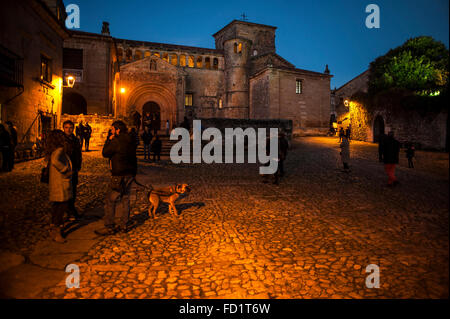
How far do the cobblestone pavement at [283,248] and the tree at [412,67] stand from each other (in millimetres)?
21237

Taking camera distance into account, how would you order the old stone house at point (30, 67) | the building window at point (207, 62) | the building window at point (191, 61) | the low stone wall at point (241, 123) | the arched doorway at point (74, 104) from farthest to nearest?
1. the building window at point (207, 62)
2. the building window at point (191, 61)
3. the arched doorway at point (74, 104)
4. the low stone wall at point (241, 123)
5. the old stone house at point (30, 67)

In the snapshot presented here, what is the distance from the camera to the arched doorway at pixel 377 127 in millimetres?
23594

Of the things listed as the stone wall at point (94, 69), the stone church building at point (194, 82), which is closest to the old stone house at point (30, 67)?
the stone wall at point (94, 69)

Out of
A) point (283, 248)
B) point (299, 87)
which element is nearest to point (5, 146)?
point (283, 248)

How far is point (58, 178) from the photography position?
4566 millimetres

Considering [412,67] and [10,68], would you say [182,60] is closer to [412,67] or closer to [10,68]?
[412,67]

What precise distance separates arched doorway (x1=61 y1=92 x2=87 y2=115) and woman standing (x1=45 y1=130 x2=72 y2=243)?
75.1 ft

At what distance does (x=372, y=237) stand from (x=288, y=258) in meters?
1.74

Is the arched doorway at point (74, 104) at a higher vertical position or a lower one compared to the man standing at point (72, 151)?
higher

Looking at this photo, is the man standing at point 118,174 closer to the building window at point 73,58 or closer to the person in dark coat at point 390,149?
the person in dark coat at point 390,149

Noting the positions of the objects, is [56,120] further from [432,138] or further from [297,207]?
[432,138]

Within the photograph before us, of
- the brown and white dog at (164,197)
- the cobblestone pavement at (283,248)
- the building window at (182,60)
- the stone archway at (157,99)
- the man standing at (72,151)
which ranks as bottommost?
the cobblestone pavement at (283,248)

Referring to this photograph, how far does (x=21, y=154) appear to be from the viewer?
1281 cm

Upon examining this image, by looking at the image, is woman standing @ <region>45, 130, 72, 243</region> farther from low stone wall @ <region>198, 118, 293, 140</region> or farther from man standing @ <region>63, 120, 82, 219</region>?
low stone wall @ <region>198, 118, 293, 140</region>
